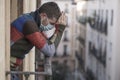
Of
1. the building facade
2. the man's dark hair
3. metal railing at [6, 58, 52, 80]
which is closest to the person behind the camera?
metal railing at [6, 58, 52, 80]

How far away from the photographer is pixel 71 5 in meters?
44.6

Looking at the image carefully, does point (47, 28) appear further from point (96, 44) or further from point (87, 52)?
point (87, 52)

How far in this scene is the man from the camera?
360cm

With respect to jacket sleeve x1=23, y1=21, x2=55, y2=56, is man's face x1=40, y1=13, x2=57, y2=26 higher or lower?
higher

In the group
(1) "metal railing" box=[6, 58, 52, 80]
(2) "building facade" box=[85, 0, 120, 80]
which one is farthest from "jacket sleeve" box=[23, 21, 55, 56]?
(2) "building facade" box=[85, 0, 120, 80]

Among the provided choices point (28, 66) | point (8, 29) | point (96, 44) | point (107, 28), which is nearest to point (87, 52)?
point (96, 44)

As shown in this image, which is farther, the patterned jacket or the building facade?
the building facade

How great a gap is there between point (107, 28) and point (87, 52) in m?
11.4

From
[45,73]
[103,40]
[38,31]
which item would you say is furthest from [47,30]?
[103,40]

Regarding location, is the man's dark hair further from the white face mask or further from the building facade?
the building facade

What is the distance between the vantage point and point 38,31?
358cm

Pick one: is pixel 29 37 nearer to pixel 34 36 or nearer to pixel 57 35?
pixel 34 36

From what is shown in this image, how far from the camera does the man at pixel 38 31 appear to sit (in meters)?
3.60

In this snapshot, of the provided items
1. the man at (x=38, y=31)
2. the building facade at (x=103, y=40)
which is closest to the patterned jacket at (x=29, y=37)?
the man at (x=38, y=31)
